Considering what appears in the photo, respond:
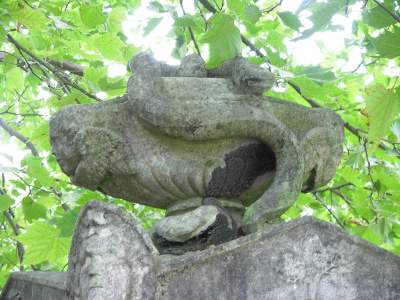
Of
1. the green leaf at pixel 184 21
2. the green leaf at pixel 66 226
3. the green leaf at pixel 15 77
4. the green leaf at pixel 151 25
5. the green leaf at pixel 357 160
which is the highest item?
the green leaf at pixel 184 21

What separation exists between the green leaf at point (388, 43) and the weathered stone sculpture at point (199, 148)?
51cm

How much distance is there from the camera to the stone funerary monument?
1.44 metres

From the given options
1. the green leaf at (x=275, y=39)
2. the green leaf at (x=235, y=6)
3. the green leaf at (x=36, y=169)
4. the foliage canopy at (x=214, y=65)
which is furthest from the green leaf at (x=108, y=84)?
the green leaf at (x=275, y=39)

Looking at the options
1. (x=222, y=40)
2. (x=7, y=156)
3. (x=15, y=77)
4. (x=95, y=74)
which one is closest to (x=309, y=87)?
(x=222, y=40)

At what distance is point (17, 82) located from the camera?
3666 millimetres

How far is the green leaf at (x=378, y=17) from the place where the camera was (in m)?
1.74

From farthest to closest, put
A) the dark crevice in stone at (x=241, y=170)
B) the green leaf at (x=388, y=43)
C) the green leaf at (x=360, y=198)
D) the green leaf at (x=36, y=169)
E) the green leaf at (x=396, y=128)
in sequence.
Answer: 1. the green leaf at (x=360, y=198)
2. the green leaf at (x=36, y=169)
3. the green leaf at (x=396, y=128)
4. the dark crevice in stone at (x=241, y=170)
5. the green leaf at (x=388, y=43)

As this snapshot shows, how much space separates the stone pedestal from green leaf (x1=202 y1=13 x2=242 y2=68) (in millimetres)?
688

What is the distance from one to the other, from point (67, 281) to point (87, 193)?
1.56 m

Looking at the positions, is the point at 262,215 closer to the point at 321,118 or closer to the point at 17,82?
the point at 321,118

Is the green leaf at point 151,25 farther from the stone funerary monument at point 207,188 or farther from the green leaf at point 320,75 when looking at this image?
the green leaf at point 320,75

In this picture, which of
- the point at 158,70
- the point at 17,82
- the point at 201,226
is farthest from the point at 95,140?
the point at 17,82

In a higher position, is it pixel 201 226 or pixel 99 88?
pixel 99 88

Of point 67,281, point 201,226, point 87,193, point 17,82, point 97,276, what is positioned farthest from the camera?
point 17,82
